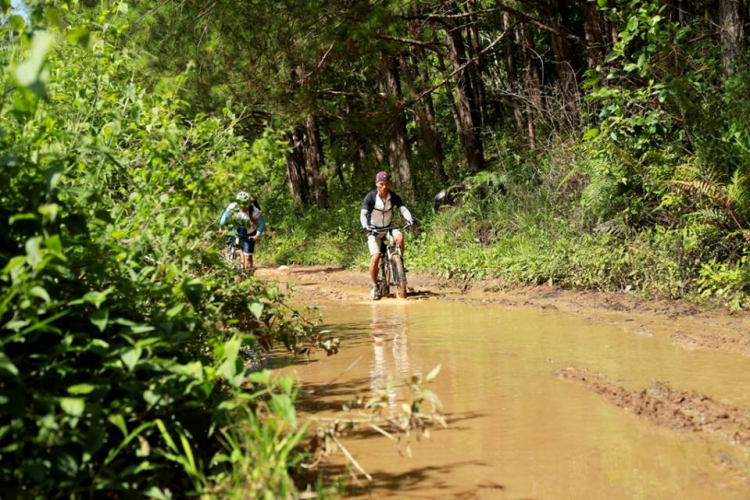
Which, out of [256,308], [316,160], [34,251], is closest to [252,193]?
[256,308]

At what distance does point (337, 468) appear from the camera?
4891 mm

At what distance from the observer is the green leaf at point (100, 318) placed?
145 inches

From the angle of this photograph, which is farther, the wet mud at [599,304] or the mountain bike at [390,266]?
the mountain bike at [390,266]

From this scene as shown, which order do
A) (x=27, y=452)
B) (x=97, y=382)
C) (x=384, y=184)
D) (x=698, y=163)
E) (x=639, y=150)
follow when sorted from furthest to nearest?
(x=384, y=184)
(x=639, y=150)
(x=698, y=163)
(x=97, y=382)
(x=27, y=452)

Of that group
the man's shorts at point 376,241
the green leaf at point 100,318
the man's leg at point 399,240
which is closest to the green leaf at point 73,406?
the green leaf at point 100,318

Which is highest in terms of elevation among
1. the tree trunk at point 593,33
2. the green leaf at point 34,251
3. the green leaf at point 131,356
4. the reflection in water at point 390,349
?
the tree trunk at point 593,33

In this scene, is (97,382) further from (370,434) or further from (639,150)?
(639,150)

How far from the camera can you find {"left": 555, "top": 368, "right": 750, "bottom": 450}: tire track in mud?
516 cm

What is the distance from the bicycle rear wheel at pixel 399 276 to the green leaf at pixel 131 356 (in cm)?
983

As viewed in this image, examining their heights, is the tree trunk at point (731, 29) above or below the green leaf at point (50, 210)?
above

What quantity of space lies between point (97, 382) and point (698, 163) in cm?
910

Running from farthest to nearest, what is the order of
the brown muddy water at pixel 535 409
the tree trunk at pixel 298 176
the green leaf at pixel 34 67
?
1. the tree trunk at pixel 298 176
2. the brown muddy water at pixel 535 409
3. the green leaf at pixel 34 67

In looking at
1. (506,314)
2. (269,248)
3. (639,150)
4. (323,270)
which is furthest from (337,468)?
(269,248)

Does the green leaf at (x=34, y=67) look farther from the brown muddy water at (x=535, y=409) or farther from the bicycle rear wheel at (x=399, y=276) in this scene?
the bicycle rear wheel at (x=399, y=276)
